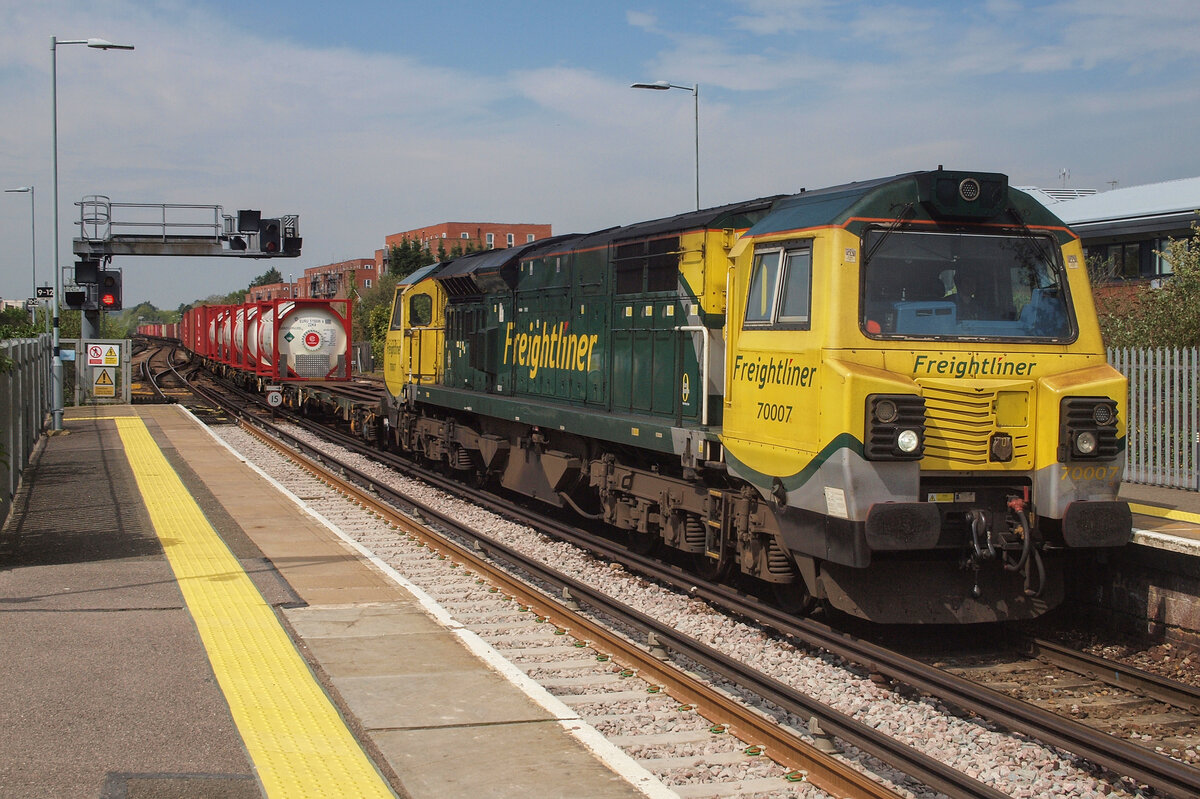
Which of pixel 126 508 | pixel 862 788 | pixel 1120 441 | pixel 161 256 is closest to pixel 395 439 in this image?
pixel 126 508

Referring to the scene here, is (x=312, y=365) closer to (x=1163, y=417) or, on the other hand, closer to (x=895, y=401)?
(x=1163, y=417)

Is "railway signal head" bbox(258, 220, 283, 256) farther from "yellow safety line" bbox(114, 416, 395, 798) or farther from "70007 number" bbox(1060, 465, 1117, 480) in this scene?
"70007 number" bbox(1060, 465, 1117, 480)

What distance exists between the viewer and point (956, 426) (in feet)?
25.3

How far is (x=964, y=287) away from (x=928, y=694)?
10.3 ft

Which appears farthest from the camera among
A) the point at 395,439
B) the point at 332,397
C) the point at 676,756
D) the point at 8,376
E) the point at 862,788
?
the point at 332,397

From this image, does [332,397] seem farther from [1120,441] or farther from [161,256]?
[1120,441]

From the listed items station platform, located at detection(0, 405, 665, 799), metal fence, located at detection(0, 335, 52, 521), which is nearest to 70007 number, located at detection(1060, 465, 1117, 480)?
station platform, located at detection(0, 405, 665, 799)

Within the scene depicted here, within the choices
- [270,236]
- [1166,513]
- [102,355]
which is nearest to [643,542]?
[1166,513]

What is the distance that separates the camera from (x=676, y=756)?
5.95 m

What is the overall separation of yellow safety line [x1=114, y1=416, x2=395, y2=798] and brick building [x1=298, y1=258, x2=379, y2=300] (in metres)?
103

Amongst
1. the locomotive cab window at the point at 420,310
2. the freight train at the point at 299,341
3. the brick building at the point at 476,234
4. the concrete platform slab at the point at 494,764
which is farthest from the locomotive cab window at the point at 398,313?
the brick building at the point at 476,234

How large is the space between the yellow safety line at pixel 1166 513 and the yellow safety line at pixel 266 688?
7.72 m

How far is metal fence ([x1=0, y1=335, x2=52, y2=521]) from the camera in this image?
489 inches

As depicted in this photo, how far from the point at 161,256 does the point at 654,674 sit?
2612 cm
